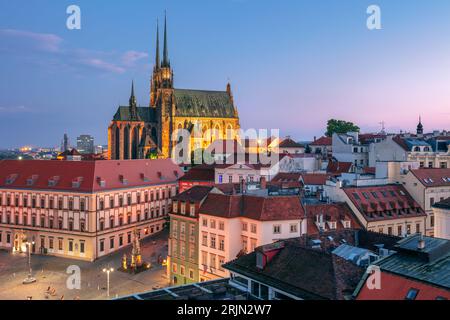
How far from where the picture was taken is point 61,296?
166 ft

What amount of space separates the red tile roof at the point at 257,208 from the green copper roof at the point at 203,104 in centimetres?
11618

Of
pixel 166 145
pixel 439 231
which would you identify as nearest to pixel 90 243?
pixel 439 231

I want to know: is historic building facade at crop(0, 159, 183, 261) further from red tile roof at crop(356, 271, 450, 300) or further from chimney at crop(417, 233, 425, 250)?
chimney at crop(417, 233, 425, 250)

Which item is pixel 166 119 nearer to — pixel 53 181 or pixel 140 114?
pixel 140 114

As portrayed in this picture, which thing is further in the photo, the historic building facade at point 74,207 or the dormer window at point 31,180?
the dormer window at point 31,180

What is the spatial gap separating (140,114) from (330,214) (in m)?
119

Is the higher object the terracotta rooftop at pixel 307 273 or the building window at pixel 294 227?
the terracotta rooftop at pixel 307 273

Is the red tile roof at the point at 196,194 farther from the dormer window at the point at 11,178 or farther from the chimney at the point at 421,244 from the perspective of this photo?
the dormer window at the point at 11,178

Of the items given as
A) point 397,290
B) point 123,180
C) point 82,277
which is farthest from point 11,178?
point 397,290

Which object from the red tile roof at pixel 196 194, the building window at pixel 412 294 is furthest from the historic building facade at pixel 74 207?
the building window at pixel 412 294

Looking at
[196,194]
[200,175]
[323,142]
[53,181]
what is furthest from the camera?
[323,142]

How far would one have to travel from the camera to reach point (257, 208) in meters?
46.8

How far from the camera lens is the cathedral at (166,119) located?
153875mm
